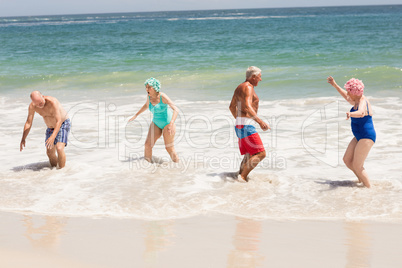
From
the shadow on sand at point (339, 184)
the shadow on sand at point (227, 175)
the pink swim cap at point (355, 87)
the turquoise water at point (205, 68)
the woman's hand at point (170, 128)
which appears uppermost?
the turquoise water at point (205, 68)

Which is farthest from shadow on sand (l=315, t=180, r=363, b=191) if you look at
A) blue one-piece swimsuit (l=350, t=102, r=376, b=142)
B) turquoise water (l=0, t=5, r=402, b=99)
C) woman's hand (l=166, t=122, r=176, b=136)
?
turquoise water (l=0, t=5, r=402, b=99)

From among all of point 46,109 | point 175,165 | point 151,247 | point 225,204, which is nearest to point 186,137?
point 175,165

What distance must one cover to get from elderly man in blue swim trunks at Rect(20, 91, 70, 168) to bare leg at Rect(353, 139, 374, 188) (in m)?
4.09

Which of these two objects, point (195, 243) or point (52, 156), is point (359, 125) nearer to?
point (195, 243)

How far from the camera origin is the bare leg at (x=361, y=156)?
19.8 ft

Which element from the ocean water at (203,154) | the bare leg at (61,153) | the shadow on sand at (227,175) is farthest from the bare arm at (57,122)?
the shadow on sand at (227,175)

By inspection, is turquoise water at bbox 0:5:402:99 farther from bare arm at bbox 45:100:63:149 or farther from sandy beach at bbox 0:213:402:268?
sandy beach at bbox 0:213:402:268

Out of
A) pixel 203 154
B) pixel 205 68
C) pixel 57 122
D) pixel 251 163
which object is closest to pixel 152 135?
pixel 203 154

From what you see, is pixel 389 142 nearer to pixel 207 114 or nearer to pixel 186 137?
pixel 186 137

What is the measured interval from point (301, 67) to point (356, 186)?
48.9 feet

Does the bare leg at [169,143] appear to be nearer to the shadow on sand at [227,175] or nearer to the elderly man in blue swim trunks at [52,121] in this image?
the shadow on sand at [227,175]

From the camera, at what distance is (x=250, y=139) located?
6.39 m

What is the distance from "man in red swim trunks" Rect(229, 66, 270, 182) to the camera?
6215mm

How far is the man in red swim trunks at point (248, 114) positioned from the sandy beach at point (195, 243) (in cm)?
124
